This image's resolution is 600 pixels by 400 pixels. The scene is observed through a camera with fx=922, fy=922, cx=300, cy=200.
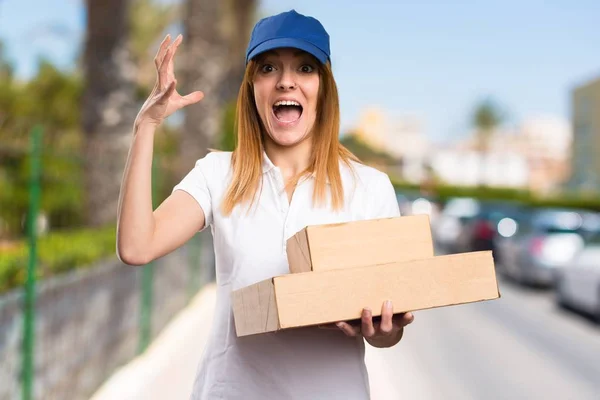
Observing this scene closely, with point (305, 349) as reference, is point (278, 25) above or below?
above

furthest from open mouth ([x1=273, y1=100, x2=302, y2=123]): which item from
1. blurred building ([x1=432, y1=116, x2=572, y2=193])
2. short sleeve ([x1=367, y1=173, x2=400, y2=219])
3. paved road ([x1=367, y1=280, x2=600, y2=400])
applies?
blurred building ([x1=432, y1=116, x2=572, y2=193])

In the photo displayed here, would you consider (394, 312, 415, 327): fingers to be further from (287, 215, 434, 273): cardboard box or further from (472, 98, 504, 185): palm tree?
(472, 98, 504, 185): palm tree

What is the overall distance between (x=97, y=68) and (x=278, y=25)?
9.37 m

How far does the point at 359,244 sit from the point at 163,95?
55 centimetres

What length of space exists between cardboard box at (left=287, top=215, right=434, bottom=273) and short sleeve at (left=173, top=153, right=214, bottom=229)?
220 mm

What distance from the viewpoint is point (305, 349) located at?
2.12 meters

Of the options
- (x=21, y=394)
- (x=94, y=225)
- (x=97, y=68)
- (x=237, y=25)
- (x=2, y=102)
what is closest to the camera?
(x=21, y=394)

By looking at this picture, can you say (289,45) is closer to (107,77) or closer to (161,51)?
(161,51)

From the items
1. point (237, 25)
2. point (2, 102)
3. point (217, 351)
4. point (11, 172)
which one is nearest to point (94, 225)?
point (11, 172)

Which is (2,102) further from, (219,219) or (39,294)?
(219,219)

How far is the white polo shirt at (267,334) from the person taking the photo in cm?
211

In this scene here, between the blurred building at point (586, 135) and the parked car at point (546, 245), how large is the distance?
74862 millimetres

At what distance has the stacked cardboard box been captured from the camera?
1.94 metres

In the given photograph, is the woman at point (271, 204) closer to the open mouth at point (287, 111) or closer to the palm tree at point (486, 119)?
the open mouth at point (287, 111)
